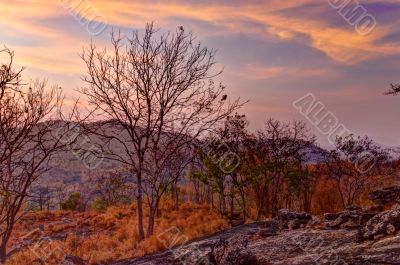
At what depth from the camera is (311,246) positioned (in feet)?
36.9

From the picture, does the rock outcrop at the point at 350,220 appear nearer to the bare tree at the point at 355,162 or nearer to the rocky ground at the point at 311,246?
the rocky ground at the point at 311,246

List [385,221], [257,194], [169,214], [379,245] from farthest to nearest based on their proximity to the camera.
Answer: [169,214], [257,194], [385,221], [379,245]

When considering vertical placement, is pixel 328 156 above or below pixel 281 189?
above

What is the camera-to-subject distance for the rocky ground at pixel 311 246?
30.2 feet

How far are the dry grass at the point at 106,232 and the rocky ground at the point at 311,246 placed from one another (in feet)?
13.5

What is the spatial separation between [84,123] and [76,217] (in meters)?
20.7

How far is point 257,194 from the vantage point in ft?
96.0

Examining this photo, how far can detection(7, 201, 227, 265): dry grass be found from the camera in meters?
17.4

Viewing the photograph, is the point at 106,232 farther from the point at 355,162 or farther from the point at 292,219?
the point at 355,162

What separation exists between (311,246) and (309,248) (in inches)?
6.8

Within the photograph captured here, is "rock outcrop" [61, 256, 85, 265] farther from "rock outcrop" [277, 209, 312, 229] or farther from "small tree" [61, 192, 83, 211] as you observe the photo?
"small tree" [61, 192, 83, 211]

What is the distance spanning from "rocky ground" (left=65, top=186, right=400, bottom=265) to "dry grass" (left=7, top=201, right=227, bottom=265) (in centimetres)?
412

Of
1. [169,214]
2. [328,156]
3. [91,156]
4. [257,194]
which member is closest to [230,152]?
[257,194]

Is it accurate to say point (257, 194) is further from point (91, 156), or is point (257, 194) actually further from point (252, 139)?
point (91, 156)
